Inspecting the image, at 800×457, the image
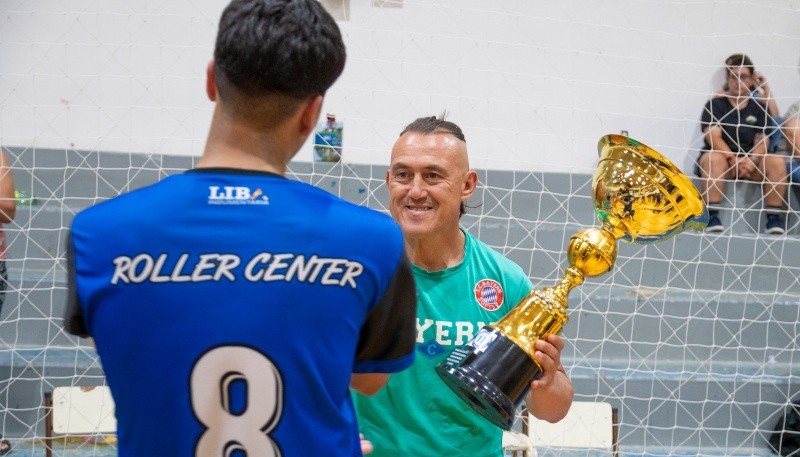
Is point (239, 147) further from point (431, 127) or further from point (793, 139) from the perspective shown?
point (793, 139)

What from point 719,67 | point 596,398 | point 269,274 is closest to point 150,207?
point 269,274

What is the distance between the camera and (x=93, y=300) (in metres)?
1.13

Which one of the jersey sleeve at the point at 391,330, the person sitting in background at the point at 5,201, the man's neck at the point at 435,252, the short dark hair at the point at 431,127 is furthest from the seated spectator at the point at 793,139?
the jersey sleeve at the point at 391,330

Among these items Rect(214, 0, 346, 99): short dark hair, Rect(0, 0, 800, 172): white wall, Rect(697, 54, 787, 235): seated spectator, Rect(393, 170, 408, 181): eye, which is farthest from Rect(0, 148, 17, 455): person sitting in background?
Rect(697, 54, 787, 235): seated spectator

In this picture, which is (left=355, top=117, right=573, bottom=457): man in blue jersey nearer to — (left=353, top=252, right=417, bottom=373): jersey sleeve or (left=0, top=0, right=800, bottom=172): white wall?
(left=353, top=252, right=417, bottom=373): jersey sleeve

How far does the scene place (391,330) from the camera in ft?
4.14

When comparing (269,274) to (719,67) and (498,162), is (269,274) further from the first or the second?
(719,67)

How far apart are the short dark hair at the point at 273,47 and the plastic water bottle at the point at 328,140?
4521mm

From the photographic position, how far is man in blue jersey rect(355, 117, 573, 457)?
7.50 feet

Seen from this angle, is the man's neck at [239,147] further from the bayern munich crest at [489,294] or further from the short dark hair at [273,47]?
the bayern munich crest at [489,294]

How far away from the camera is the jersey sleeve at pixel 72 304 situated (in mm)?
1144

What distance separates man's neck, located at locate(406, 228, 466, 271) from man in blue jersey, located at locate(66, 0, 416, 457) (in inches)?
49.5

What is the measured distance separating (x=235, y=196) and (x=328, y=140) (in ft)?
15.4

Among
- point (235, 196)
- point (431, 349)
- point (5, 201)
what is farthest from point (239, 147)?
point (5, 201)
